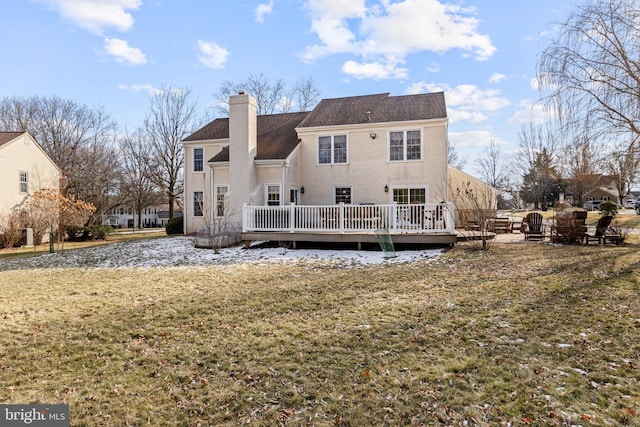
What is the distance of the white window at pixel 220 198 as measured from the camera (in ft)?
55.4

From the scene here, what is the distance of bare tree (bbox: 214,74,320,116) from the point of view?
3428 centimetres

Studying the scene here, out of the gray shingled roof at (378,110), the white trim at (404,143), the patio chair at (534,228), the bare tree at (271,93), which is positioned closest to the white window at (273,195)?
the gray shingled roof at (378,110)

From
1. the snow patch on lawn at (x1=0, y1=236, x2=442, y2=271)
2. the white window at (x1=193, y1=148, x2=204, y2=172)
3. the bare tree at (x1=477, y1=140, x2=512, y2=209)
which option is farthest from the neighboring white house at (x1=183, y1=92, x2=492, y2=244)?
the bare tree at (x1=477, y1=140, x2=512, y2=209)

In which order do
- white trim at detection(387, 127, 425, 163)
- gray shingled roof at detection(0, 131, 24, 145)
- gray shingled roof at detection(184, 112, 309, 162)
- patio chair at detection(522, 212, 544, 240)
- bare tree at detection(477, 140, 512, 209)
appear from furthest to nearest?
bare tree at detection(477, 140, 512, 209)
gray shingled roof at detection(0, 131, 24, 145)
gray shingled roof at detection(184, 112, 309, 162)
white trim at detection(387, 127, 425, 163)
patio chair at detection(522, 212, 544, 240)

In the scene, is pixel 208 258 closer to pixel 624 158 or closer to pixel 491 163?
pixel 624 158

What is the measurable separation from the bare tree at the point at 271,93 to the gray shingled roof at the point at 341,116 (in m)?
15.4

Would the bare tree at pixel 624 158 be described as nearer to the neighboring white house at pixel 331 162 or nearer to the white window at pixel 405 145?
the neighboring white house at pixel 331 162

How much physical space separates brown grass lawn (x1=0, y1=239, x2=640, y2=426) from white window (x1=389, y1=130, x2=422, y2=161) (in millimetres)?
8954

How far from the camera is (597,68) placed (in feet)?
34.0

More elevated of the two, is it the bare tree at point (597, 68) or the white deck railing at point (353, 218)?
the bare tree at point (597, 68)

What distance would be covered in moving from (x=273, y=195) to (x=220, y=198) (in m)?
3.12

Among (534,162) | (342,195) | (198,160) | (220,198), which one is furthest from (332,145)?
(534,162)

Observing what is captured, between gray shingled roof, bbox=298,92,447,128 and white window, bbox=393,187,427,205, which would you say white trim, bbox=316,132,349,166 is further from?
white window, bbox=393,187,427,205

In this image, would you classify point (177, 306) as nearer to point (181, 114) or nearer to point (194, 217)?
point (194, 217)
